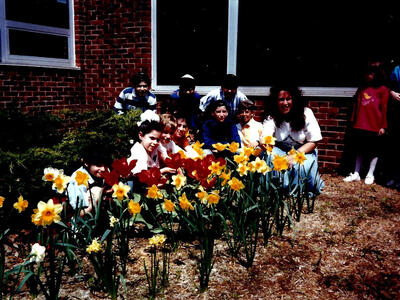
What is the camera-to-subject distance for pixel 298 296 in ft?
6.71

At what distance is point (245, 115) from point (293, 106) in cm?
87

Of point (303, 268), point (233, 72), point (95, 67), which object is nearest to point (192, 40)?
point (233, 72)

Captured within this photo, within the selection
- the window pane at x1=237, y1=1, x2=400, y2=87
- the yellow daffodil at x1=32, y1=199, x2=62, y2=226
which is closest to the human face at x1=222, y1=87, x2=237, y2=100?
the window pane at x1=237, y1=1, x2=400, y2=87

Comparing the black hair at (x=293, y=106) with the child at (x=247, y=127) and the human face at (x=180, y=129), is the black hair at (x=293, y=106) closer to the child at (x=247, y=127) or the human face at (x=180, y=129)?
the child at (x=247, y=127)

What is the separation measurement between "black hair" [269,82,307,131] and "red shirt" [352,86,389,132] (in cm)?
129

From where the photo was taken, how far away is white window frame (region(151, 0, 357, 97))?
17.2 feet

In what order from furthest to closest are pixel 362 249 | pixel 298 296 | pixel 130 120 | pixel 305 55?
pixel 305 55 → pixel 130 120 → pixel 362 249 → pixel 298 296

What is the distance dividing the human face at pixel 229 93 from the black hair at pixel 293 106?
0.96 m

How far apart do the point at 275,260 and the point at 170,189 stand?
0.95 metres

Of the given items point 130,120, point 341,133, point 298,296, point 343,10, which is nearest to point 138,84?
point 130,120

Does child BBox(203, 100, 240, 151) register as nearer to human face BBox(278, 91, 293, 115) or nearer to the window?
human face BBox(278, 91, 293, 115)

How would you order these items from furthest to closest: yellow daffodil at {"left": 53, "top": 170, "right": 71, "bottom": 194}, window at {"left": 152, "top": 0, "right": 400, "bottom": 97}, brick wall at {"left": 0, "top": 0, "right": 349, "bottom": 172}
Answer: brick wall at {"left": 0, "top": 0, "right": 349, "bottom": 172} → window at {"left": 152, "top": 0, "right": 400, "bottom": 97} → yellow daffodil at {"left": 53, "top": 170, "right": 71, "bottom": 194}

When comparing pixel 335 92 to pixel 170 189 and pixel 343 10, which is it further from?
pixel 170 189

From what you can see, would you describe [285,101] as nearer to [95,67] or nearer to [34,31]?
[95,67]
